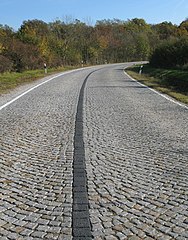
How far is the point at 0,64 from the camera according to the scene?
107ft

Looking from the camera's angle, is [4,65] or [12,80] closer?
[12,80]

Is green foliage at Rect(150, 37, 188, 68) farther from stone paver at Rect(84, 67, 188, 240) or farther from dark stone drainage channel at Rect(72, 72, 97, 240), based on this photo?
dark stone drainage channel at Rect(72, 72, 97, 240)

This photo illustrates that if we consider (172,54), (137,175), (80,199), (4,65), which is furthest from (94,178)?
(172,54)

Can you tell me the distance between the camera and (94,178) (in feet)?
15.8

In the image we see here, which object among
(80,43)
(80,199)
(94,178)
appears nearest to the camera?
(80,199)

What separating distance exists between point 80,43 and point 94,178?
239 ft

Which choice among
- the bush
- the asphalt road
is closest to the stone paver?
the asphalt road

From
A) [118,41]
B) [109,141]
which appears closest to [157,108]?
[109,141]

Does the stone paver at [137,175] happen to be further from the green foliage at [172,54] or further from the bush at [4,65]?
the green foliage at [172,54]

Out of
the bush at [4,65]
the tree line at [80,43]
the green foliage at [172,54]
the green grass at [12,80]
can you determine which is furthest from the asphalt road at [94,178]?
the green foliage at [172,54]

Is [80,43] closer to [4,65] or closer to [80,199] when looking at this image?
[4,65]

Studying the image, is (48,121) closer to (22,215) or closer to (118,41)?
(22,215)

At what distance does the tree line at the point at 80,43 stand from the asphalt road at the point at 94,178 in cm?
2684

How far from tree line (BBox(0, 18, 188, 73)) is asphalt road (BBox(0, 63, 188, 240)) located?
26839mm
